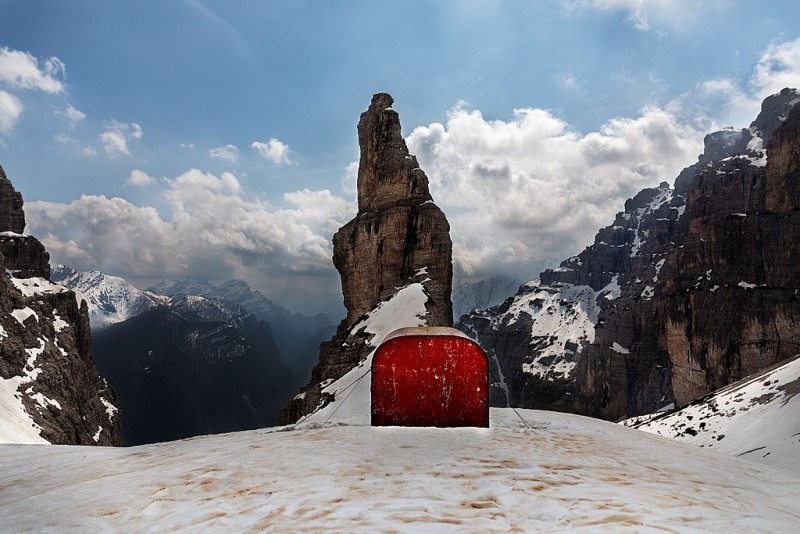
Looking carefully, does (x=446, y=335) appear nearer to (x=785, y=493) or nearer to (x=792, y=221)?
(x=785, y=493)

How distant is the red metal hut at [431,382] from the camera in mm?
13641

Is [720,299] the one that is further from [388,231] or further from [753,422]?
[388,231]

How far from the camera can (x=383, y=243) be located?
169ft

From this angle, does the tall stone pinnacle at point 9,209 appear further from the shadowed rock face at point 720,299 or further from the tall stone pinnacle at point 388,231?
the shadowed rock face at point 720,299

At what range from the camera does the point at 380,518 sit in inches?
213

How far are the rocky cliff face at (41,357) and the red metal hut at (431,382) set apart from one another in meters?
42.6

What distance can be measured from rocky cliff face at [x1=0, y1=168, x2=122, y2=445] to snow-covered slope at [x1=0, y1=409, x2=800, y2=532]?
142 ft

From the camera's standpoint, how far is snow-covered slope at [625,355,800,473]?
1034 inches

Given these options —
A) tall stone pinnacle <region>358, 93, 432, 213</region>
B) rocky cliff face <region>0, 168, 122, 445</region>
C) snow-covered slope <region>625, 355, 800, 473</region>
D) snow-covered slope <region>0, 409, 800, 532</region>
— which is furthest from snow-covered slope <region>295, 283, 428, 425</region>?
rocky cliff face <region>0, 168, 122, 445</region>

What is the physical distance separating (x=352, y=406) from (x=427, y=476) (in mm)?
21084

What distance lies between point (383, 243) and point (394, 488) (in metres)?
45.3

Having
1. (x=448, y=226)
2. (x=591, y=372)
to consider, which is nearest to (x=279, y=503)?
(x=448, y=226)

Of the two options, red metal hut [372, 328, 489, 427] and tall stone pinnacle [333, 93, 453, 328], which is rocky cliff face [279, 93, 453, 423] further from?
red metal hut [372, 328, 489, 427]

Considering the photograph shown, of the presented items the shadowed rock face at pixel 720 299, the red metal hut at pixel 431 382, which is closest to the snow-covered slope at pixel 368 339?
the red metal hut at pixel 431 382
